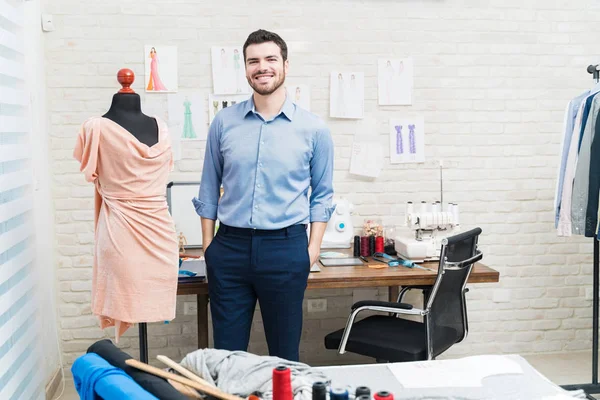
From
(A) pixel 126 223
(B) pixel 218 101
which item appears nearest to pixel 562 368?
(B) pixel 218 101

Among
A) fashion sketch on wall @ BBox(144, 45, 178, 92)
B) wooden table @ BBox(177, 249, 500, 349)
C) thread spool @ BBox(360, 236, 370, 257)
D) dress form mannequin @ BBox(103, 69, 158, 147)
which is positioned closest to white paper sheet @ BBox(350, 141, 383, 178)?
thread spool @ BBox(360, 236, 370, 257)

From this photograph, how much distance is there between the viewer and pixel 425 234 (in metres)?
3.56

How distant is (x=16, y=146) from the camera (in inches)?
114

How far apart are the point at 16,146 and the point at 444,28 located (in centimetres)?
251

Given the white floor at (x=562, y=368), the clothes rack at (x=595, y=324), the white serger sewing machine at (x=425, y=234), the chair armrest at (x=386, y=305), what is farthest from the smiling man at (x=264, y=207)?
the clothes rack at (x=595, y=324)

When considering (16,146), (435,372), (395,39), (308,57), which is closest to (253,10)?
(308,57)

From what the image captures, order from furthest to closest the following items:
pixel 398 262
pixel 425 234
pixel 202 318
Result: pixel 425 234, pixel 398 262, pixel 202 318

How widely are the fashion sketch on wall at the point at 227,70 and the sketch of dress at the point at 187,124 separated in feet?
0.58

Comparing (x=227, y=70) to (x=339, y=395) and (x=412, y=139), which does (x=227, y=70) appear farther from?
(x=339, y=395)

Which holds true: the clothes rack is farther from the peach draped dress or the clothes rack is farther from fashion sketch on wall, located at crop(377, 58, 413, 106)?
the peach draped dress

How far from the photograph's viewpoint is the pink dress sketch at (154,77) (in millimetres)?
3775

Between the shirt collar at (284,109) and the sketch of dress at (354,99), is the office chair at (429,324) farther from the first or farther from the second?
the sketch of dress at (354,99)

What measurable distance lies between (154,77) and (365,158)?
52.1 inches

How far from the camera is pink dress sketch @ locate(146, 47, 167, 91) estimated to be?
12.4 ft
